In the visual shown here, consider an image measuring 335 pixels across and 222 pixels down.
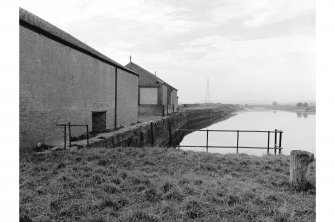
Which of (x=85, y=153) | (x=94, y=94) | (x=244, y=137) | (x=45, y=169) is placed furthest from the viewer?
(x=244, y=137)

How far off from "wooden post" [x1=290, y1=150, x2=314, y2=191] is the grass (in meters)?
0.19

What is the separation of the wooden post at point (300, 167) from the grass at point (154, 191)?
0.19 metres

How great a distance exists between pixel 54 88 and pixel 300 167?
840 centimetres

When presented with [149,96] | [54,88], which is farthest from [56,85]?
[149,96]

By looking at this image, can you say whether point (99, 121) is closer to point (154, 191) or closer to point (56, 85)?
point (56, 85)

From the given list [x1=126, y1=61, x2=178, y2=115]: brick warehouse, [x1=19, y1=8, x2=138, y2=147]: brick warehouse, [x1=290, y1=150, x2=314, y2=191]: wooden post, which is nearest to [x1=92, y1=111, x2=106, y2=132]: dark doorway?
[x1=19, y1=8, x2=138, y2=147]: brick warehouse

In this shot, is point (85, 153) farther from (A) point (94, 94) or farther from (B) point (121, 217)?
(A) point (94, 94)

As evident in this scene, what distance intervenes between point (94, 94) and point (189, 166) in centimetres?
818

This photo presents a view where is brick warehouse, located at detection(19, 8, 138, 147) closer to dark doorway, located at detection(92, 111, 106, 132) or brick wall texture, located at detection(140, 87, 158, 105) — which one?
dark doorway, located at detection(92, 111, 106, 132)

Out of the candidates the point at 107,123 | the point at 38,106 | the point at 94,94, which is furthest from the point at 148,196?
the point at 107,123

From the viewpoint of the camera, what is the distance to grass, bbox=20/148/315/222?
3.87 meters

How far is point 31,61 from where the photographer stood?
8086mm

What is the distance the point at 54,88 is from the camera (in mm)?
9508

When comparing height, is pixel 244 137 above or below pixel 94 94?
below
